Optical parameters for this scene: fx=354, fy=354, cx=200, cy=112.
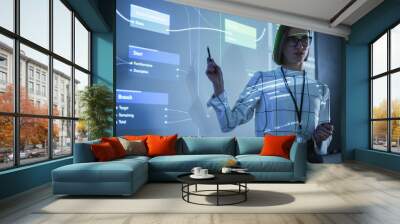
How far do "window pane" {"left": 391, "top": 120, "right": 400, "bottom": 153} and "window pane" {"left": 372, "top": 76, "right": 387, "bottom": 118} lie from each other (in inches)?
19.0

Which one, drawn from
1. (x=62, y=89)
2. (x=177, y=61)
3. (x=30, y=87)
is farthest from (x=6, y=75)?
(x=177, y=61)

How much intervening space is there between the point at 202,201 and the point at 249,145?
2.30 metres

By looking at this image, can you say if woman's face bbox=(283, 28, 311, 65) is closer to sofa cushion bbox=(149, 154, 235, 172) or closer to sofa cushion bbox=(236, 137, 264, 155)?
sofa cushion bbox=(236, 137, 264, 155)

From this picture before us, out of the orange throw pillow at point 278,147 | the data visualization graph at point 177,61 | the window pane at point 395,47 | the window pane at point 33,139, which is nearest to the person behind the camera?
the window pane at point 33,139

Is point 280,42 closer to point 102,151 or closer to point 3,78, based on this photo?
point 102,151

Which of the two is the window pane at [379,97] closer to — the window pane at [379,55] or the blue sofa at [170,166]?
the window pane at [379,55]

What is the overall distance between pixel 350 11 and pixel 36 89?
5.95 meters

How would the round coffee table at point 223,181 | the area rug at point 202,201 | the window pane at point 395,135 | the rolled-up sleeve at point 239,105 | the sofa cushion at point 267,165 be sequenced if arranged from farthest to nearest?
1. the rolled-up sleeve at point 239,105
2. the window pane at point 395,135
3. the sofa cushion at point 267,165
4. the round coffee table at point 223,181
5. the area rug at point 202,201

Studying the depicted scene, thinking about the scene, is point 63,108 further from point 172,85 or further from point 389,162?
point 389,162

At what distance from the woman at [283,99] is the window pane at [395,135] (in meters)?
1.64

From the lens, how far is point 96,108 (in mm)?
7035

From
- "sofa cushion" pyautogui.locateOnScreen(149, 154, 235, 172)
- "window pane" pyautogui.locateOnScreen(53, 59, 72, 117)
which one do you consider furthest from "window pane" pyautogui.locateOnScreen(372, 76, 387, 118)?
"window pane" pyautogui.locateOnScreen(53, 59, 72, 117)

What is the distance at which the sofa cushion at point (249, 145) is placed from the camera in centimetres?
634

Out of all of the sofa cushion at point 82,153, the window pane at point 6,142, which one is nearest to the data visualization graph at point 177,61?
the sofa cushion at point 82,153
